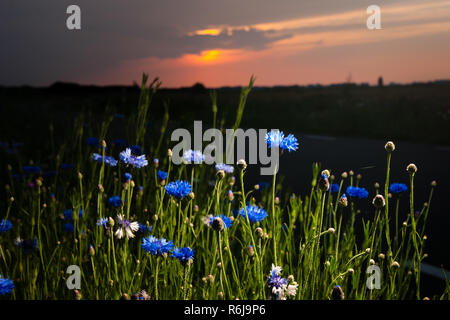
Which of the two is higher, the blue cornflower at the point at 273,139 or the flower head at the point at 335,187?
the blue cornflower at the point at 273,139

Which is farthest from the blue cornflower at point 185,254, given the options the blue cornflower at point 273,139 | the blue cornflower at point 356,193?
the blue cornflower at point 356,193

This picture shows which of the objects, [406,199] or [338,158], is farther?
[338,158]

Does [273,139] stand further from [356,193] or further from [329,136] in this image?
[329,136]

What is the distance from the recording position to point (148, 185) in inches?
118

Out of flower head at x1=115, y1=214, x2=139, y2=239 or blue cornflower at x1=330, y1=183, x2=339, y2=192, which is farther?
blue cornflower at x1=330, y1=183, x2=339, y2=192

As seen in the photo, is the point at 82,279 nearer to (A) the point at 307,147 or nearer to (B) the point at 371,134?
(A) the point at 307,147

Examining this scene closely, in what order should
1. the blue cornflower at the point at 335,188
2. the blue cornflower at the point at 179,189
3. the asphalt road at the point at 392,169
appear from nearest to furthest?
1. the blue cornflower at the point at 179,189
2. the blue cornflower at the point at 335,188
3. the asphalt road at the point at 392,169

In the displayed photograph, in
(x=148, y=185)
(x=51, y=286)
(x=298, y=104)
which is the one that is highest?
(x=298, y=104)

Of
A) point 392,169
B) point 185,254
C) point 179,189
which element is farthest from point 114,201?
point 392,169

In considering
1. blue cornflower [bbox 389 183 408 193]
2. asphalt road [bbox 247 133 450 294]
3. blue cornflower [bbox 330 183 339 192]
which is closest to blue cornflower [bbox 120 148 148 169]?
blue cornflower [bbox 330 183 339 192]

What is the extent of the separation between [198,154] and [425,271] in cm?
168

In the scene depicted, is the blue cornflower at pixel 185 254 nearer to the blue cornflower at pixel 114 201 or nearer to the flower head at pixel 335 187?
the blue cornflower at pixel 114 201

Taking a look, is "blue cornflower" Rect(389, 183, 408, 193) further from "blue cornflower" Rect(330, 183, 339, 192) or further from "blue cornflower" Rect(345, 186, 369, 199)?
"blue cornflower" Rect(330, 183, 339, 192)
